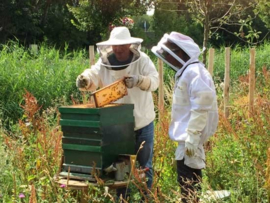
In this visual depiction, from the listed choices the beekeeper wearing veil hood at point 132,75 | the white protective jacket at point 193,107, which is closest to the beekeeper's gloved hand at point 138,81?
the beekeeper wearing veil hood at point 132,75

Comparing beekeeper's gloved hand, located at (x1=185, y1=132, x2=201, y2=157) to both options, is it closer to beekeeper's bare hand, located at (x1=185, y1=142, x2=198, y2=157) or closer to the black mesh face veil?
beekeeper's bare hand, located at (x1=185, y1=142, x2=198, y2=157)

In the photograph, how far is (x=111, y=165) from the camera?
3.38m

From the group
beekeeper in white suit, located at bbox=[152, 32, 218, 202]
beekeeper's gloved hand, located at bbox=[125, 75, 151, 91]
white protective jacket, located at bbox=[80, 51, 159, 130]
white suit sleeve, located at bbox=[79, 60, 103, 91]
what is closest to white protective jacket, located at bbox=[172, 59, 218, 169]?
beekeeper in white suit, located at bbox=[152, 32, 218, 202]

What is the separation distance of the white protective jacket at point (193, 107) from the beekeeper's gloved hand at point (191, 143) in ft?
0.13

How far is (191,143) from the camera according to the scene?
3.42m

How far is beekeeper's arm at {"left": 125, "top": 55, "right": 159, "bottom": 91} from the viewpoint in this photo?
3.62 m

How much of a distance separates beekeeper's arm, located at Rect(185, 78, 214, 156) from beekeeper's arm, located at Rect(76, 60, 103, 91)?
947 millimetres

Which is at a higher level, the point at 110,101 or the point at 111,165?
the point at 110,101

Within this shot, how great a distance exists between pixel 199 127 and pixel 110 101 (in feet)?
2.20

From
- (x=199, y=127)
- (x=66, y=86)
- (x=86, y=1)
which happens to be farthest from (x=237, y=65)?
(x=86, y=1)

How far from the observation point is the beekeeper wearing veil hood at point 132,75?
12.4 feet

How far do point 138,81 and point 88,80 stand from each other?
489mm

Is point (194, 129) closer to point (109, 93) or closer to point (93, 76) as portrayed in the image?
point (109, 93)

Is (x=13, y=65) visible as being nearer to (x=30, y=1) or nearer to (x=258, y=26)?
(x=30, y=1)
